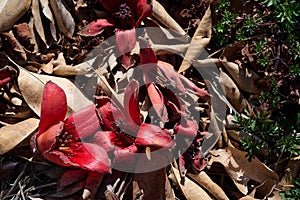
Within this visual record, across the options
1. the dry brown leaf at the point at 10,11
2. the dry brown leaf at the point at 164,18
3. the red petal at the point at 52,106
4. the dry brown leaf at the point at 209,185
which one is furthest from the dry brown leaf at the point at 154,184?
the dry brown leaf at the point at 10,11

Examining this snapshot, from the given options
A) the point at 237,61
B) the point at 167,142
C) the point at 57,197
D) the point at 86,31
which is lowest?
the point at 57,197

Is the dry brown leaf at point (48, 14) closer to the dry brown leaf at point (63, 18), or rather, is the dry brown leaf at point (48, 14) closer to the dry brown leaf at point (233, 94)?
the dry brown leaf at point (63, 18)

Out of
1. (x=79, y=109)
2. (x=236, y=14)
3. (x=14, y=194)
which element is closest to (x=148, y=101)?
(x=79, y=109)

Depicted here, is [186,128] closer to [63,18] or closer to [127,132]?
[127,132]

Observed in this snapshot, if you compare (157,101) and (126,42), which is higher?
(126,42)

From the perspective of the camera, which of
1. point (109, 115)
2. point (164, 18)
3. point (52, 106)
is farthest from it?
point (164, 18)

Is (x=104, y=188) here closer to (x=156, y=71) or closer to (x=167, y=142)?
(x=167, y=142)

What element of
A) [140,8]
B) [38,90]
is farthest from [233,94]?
[38,90]
